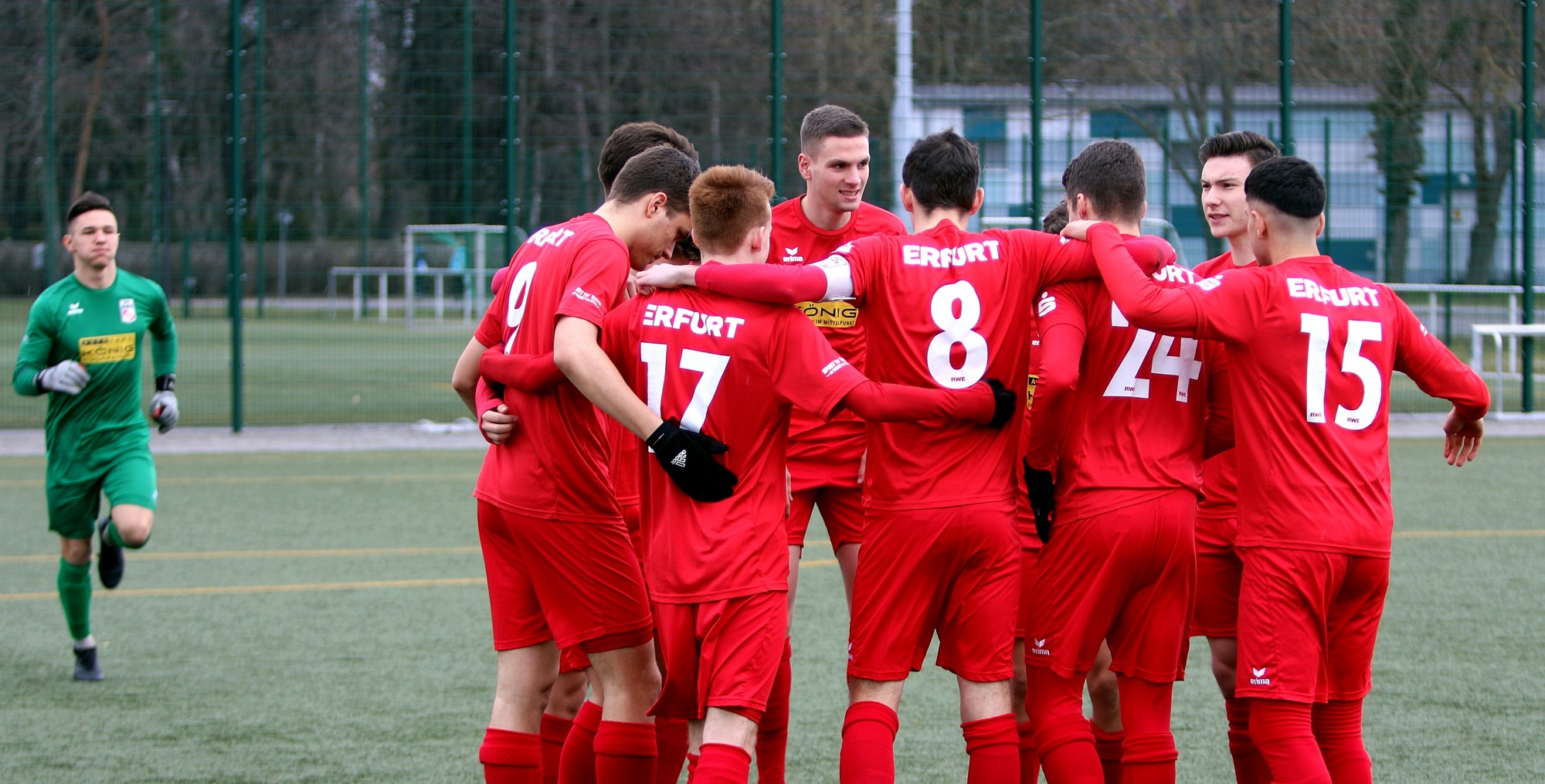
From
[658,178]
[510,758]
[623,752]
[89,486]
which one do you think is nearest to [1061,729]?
[623,752]

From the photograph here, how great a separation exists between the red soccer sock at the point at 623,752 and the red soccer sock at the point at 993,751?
2.83ft

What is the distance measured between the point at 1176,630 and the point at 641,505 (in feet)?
4.91

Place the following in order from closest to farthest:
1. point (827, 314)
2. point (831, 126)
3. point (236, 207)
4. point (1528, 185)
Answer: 1. point (831, 126)
2. point (827, 314)
3. point (236, 207)
4. point (1528, 185)

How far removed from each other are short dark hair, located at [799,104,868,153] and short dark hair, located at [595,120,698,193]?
0.45 m

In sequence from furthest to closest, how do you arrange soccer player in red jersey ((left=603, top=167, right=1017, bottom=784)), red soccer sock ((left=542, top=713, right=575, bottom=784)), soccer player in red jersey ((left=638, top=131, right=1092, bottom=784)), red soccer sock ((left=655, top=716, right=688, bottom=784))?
red soccer sock ((left=542, top=713, right=575, bottom=784)), red soccer sock ((left=655, top=716, right=688, bottom=784)), soccer player in red jersey ((left=638, top=131, right=1092, bottom=784)), soccer player in red jersey ((left=603, top=167, right=1017, bottom=784))

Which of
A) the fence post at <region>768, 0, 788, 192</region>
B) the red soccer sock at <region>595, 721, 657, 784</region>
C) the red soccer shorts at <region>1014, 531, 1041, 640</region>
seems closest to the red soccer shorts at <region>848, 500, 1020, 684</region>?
the red soccer shorts at <region>1014, 531, 1041, 640</region>

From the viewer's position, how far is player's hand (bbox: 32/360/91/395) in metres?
5.84

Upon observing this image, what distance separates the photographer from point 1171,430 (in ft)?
12.8

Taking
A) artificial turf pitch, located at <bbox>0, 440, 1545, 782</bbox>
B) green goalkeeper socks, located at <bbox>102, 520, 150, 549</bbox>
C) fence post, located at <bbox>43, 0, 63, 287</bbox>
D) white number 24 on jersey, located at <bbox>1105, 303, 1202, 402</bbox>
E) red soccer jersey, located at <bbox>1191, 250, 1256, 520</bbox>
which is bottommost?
artificial turf pitch, located at <bbox>0, 440, 1545, 782</bbox>

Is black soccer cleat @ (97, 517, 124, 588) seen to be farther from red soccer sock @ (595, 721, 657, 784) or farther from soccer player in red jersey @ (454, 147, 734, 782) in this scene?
red soccer sock @ (595, 721, 657, 784)

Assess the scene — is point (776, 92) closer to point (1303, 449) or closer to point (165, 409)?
point (165, 409)

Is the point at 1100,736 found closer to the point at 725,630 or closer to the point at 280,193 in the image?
the point at 725,630

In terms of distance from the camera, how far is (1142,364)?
12.8 feet

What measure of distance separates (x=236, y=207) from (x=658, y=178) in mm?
10149
